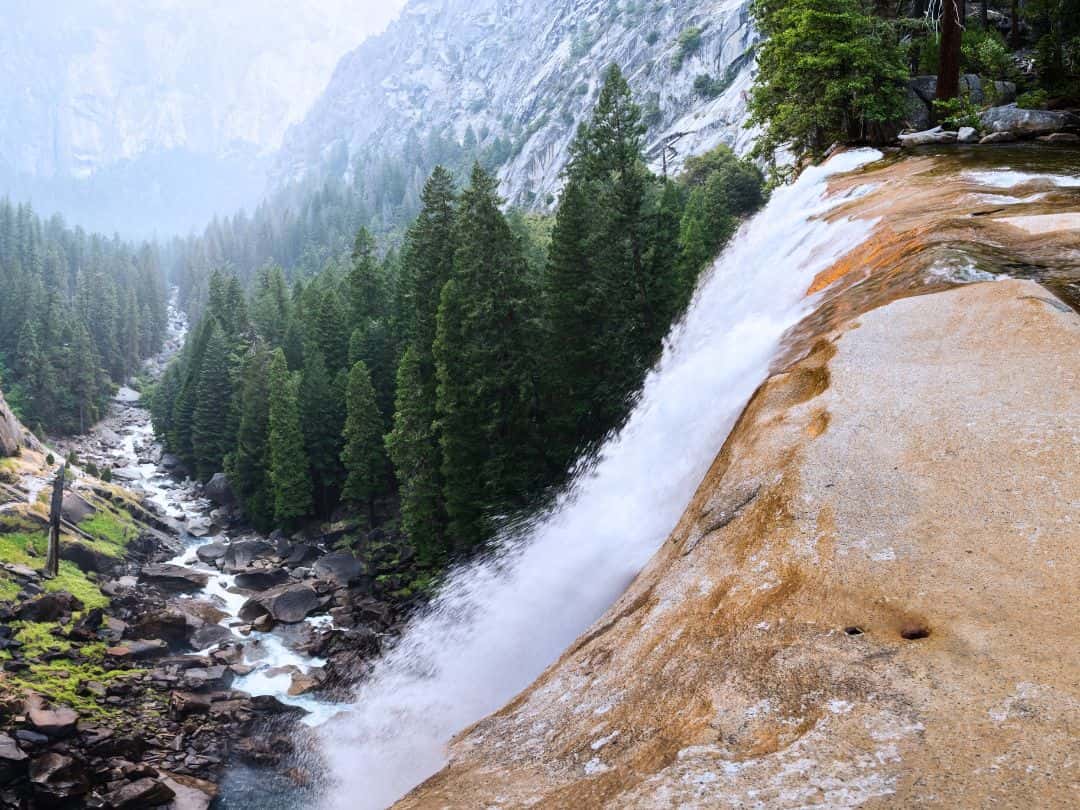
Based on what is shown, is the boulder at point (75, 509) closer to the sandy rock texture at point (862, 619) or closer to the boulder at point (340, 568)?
the boulder at point (340, 568)

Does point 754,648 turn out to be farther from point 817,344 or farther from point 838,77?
point 838,77

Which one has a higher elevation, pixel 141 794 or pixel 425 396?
pixel 425 396

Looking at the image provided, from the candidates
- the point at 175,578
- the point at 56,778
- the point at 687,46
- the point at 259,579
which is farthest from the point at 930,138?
the point at 687,46

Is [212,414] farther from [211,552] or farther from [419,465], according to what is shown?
[419,465]

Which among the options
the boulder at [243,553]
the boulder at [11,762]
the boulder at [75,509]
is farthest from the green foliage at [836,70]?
the boulder at [75,509]

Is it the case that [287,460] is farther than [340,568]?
Yes

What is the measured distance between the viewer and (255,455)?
155ft

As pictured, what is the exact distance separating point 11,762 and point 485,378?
59.5 feet

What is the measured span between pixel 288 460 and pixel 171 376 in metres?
46.7

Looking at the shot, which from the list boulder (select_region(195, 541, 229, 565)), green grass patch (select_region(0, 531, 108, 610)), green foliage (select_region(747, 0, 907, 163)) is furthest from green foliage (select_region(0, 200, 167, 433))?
green foliage (select_region(747, 0, 907, 163))

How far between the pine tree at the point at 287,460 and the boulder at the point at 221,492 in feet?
29.6

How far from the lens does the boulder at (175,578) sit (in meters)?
32.9

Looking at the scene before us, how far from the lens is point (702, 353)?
48.5 feet

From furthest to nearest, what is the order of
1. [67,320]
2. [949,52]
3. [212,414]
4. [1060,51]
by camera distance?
[67,320] → [212,414] → [1060,51] → [949,52]
